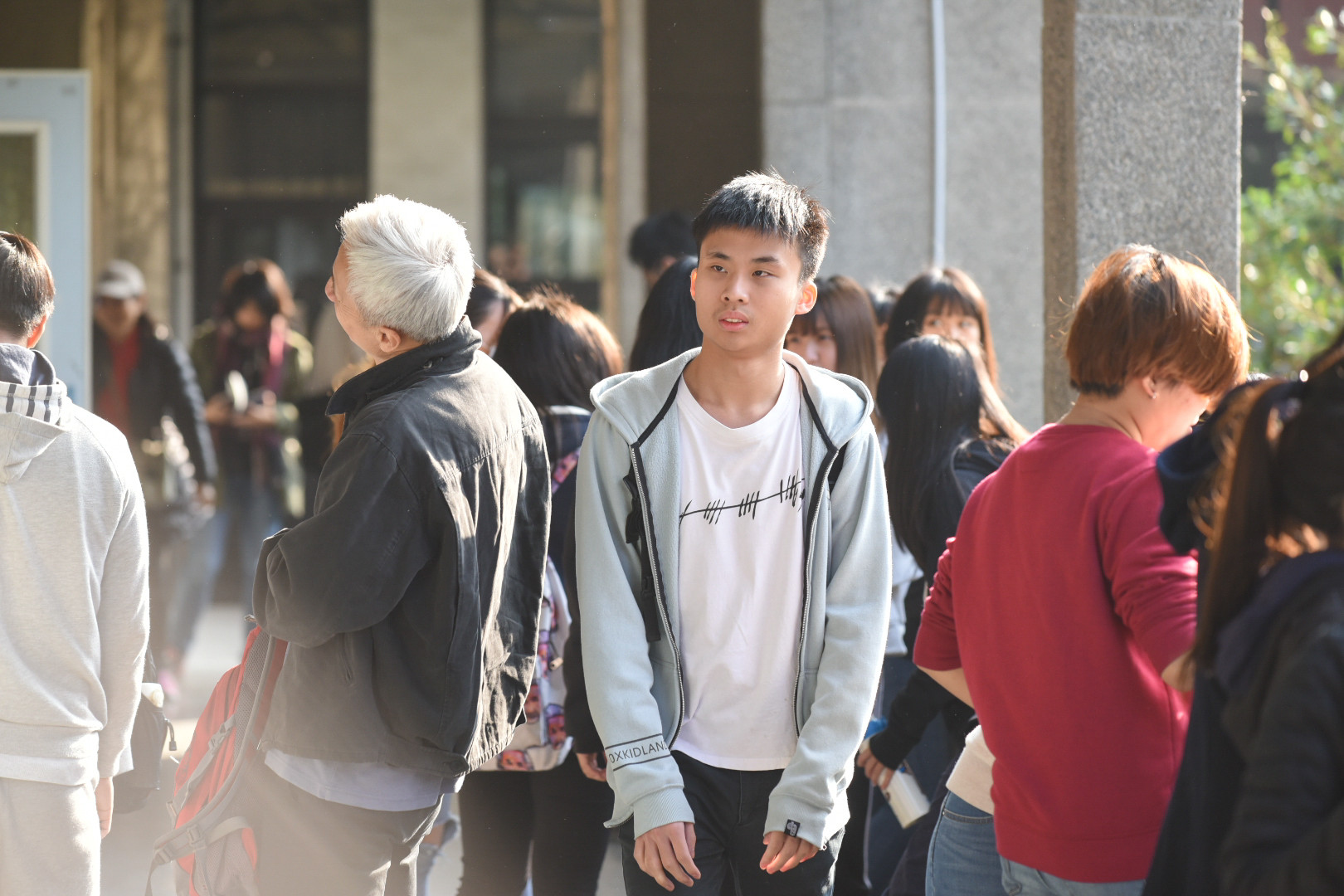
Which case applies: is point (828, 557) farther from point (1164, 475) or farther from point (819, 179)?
point (819, 179)

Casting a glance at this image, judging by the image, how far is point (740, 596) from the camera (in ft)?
8.25

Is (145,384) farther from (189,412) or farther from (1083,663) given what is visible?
(1083,663)

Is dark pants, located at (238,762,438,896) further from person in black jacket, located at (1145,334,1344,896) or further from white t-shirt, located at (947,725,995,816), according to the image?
person in black jacket, located at (1145,334,1344,896)

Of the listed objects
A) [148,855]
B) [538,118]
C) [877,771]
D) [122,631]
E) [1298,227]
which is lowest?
[148,855]

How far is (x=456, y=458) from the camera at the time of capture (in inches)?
103

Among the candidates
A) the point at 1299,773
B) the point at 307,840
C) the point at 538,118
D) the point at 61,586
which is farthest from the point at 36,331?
the point at 538,118

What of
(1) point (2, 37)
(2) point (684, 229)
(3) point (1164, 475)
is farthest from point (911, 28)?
(1) point (2, 37)

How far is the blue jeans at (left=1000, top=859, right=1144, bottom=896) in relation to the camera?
2.17 m

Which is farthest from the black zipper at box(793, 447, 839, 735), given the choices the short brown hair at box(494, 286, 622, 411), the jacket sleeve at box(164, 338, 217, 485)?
the jacket sleeve at box(164, 338, 217, 485)

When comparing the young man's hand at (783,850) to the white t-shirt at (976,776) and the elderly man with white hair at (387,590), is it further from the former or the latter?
the elderly man with white hair at (387,590)

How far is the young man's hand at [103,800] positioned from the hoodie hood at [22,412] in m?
0.70

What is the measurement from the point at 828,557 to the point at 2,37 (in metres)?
7.84

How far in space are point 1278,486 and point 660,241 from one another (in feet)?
13.2

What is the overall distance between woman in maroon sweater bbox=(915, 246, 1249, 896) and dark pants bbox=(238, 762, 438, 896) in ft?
4.02
